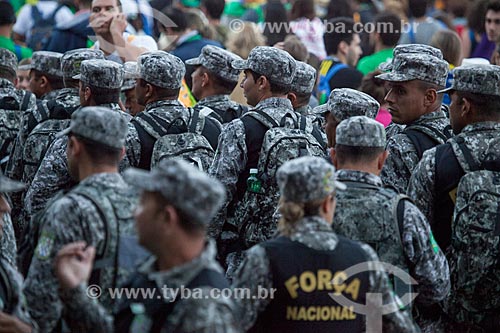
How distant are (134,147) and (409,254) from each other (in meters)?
2.78

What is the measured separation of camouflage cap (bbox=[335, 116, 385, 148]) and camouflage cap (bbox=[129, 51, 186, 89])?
102 inches

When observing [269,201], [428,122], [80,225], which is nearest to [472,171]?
[428,122]

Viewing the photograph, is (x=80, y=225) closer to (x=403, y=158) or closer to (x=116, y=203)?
(x=116, y=203)

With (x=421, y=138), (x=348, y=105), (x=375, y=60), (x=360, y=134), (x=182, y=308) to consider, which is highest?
(x=375, y=60)

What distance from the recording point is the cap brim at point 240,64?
8.47 metres

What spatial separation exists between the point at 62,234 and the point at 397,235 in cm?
195

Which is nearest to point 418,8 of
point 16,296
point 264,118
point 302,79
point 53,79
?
point 302,79

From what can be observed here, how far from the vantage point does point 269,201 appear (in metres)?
7.93

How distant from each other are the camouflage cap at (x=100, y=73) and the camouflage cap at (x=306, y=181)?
3.08m

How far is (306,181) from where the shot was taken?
5219 millimetres

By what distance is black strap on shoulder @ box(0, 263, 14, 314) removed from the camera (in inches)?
199

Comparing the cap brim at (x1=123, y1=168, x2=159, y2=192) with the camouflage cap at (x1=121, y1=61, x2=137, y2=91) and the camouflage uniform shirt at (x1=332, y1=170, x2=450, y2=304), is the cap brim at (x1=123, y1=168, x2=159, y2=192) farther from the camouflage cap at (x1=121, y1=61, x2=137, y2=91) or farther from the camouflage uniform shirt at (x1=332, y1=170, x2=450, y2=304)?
the camouflage cap at (x1=121, y1=61, x2=137, y2=91)

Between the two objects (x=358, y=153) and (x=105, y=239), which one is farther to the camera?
(x=358, y=153)

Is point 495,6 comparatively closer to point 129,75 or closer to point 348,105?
point 129,75
